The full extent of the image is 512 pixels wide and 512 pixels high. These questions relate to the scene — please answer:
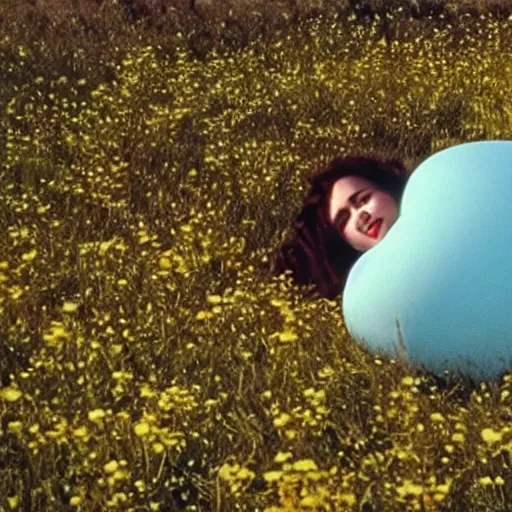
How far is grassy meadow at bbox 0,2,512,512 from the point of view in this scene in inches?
185

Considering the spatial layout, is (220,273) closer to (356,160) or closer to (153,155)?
(356,160)

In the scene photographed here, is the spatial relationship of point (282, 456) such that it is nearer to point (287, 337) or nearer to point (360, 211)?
point (287, 337)

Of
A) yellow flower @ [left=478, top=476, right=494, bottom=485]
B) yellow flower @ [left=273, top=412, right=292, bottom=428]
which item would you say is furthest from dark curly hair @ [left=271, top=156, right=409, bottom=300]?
yellow flower @ [left=478, top=476, right=494, bottom=485]

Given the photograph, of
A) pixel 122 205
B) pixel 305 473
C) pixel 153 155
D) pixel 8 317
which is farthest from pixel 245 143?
pixel 305 473

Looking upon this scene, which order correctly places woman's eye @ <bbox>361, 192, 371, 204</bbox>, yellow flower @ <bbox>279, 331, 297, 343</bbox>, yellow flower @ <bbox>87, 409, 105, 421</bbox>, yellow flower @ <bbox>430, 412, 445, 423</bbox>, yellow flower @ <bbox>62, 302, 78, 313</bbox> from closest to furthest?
yellow flower @ <bbox>430, 412, 445, 423</bbox> < yellow flower @ <bbox>87, 409, 105, 421</bbox> < yellow flower @ <bbox>279, 331, 297, 343</bbox> < yellow flower @ <bbox>62, 302, 78, 313</bbox> < woman's eye @ <bbox>361, 192, 371, 204</bbox>

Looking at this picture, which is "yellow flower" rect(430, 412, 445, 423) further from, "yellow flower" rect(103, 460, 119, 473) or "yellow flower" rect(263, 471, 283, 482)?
"yellow flower" rect(103, 460, 119, 473)

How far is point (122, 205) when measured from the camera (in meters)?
7.75

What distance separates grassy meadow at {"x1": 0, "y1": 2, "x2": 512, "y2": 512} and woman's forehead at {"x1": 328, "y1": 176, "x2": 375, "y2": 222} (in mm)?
417

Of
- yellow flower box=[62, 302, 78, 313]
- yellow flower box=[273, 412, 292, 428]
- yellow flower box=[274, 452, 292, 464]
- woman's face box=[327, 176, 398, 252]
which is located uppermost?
yellow flower box=[62, 302, 78, 313]

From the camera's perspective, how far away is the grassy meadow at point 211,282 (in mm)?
4707

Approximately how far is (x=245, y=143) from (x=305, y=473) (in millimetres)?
4386

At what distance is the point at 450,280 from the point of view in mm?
5199

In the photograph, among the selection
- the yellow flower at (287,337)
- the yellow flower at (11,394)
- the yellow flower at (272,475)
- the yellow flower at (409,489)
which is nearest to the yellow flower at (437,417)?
the yellow flower at (409,489)

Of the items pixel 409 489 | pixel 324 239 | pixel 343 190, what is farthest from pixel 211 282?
pixel 409 489
